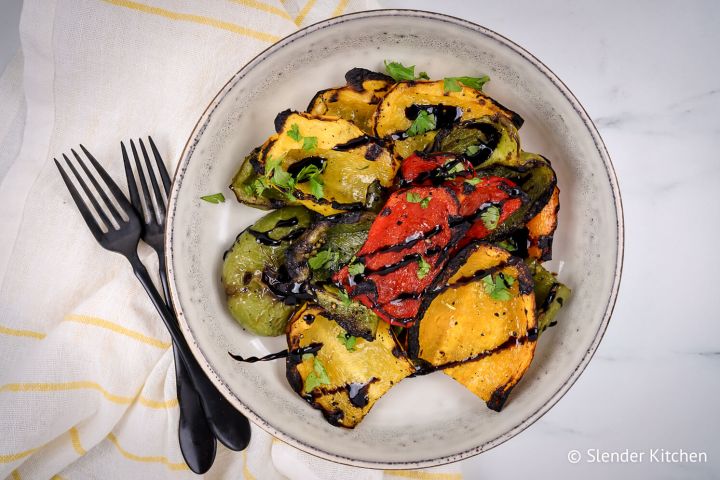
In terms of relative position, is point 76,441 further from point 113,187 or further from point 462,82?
point 462,82

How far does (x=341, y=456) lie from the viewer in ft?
5.44

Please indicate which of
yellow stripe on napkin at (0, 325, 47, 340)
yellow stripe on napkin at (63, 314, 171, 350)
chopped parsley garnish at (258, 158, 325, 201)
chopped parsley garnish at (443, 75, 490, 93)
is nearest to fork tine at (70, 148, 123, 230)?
yellow stripe on napkin at (63, 314, 171, 350)

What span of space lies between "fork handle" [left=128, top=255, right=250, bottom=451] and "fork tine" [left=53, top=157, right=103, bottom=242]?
140 mm

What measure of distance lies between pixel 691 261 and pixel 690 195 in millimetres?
248

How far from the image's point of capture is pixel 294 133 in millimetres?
1437

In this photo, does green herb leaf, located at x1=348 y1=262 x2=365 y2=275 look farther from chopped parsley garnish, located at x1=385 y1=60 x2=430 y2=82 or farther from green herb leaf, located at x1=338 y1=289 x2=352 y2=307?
chopped parsley garnish, located at x1=385 y1=60 x2=430 y2=82

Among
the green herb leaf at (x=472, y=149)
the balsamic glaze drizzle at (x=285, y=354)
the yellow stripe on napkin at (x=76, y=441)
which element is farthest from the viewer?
the yellow stripe on napkin at (x=76, y=441)

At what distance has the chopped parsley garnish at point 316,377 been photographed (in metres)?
1.56

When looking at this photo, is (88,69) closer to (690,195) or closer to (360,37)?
(360,37)

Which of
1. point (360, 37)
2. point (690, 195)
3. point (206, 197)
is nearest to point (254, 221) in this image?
point (206, 197)

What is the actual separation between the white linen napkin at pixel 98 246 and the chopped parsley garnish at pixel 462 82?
538 millimetres

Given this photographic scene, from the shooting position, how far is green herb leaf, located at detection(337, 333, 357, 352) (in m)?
1.54

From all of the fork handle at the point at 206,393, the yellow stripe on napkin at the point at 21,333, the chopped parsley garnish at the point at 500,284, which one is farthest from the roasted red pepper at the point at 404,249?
the yellow stripe on napkin at the point at 21,333

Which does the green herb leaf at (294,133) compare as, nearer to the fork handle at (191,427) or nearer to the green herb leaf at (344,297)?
the green herb leaf at (344,297)
